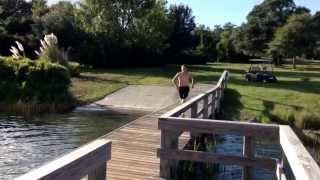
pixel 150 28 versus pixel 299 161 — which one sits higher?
pixel 150 28

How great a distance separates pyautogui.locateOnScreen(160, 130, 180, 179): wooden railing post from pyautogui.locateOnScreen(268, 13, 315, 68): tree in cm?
5363

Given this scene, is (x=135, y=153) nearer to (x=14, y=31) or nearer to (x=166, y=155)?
(x=166, y=155)

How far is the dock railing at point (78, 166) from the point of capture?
13.6 ft

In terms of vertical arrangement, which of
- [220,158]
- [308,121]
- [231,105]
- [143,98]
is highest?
[220,158]

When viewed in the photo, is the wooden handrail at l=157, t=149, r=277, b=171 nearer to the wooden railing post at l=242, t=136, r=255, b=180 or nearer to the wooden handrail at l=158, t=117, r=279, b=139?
the wooden railing post at l=242, t=136, r=255, b=180

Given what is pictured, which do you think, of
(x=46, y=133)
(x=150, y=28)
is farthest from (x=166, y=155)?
(x=150, y=28)

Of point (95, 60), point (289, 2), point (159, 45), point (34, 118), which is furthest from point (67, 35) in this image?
point (289, 2)

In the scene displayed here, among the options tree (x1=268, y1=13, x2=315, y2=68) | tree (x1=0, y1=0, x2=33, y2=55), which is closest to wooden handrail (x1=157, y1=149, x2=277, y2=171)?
tree (x1=0, y1=0, x2=33, y2=55)

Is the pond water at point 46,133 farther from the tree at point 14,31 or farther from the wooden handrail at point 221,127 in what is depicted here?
the tree at point 14,31

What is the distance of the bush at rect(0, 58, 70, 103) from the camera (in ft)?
76.7

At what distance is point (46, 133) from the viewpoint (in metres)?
17.1

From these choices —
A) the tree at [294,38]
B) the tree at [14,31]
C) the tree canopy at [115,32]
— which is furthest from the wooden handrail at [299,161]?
the tree at [294,38]

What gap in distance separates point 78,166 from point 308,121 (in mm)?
17499

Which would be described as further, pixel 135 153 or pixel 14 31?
pixel 14 31
